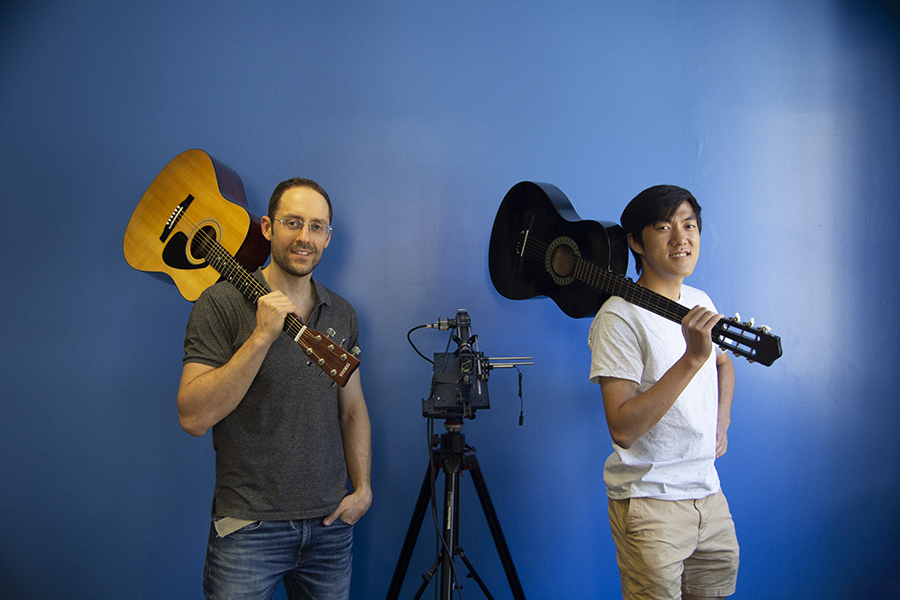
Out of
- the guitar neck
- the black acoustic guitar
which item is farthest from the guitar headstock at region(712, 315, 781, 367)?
the guitar neck

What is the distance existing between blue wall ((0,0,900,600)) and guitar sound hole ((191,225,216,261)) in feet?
1.04

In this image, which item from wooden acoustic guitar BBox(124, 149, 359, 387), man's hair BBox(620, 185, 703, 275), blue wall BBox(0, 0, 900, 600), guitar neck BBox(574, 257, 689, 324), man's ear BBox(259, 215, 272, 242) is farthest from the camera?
blue wall BBox(0, 0, 900, 600)

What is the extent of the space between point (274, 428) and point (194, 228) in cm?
80

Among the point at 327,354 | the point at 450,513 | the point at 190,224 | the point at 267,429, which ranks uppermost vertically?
the point at 190,224

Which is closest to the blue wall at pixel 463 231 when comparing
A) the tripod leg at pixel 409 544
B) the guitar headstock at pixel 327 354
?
the tripod leg at pixel 409 544

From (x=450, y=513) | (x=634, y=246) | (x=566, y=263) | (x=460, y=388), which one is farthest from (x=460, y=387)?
(x=634, y=246)

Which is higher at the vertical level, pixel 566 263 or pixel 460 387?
pixel 566 263

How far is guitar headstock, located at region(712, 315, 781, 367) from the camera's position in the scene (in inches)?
48.0

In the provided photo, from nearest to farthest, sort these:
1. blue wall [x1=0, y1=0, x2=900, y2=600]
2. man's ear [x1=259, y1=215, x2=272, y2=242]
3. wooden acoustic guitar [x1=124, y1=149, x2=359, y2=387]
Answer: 1. man's ear [x1=259, y1=215, x2=272, y2=242]
2. wooden acoustic guitar [x1=124, y1=149, x2=359, y2=387]
3. blue wall [x1=0, y1=0, x2=900, y2=600]

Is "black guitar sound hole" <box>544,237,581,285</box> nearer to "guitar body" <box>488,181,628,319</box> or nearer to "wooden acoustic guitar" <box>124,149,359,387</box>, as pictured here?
"guitar body" <box>488,181,628,319</box>

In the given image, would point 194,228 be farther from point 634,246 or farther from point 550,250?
point 634,246

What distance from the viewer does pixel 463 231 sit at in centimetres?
200

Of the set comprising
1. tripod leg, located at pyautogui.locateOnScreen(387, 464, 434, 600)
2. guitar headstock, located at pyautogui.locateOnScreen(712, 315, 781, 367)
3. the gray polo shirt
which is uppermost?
guitar headstock, located at pyautogui.locateOnScreen(712, 315, 781, 367)

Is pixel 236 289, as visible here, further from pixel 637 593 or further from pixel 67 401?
pixel 637 593
